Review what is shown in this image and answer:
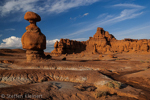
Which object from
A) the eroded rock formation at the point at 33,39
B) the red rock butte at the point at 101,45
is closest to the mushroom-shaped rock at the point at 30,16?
the eroded rock formation at the point at 33,39

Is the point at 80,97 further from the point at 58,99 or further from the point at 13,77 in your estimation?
the point at 13,77

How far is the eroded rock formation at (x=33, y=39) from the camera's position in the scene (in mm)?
13630

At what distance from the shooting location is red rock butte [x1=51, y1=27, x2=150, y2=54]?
4153 cm

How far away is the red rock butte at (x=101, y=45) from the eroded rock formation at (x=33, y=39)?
2685cm

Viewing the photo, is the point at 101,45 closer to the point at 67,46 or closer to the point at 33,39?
the point at 67,46

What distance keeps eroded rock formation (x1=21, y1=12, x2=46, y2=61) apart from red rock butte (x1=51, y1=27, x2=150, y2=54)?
2685 centimetres

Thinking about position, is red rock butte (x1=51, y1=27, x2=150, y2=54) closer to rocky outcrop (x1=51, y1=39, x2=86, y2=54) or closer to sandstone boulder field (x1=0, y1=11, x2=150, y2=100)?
rocky outcrop (x1=51, y1=39, x2=86, y2=54)

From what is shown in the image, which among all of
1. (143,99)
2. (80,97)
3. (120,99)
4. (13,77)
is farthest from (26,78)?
(143,99)

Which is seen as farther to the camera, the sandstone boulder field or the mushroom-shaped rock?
the mushroom-shaped rock

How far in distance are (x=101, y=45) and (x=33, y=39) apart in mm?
42213

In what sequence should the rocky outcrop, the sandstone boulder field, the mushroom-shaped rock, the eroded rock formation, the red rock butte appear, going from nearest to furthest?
1. the sandstone boulder field
2. the eroded rock formation
3. the mushroom-shaped rock
4. the red rock butte
5. the rocky outcrop

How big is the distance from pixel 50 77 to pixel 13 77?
278 cm

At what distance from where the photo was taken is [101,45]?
50.9 metres

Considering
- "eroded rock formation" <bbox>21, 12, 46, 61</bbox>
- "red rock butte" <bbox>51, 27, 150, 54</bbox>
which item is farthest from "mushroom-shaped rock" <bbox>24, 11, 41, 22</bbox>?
"red rock butte" <bbox>51, 27, 150, 54</bbox>
